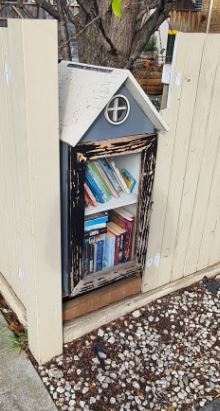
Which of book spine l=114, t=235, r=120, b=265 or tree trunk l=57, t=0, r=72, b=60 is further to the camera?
tree trunk l=57, t=0, r=72, b=60

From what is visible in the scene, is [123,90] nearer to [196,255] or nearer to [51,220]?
[51,220]

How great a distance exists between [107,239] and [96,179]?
1.20 ft

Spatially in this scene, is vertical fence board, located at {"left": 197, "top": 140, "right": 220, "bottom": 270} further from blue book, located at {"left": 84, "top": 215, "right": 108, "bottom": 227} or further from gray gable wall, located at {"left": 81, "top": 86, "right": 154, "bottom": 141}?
blue book, located at {"left": 84, "top": 215, "right": 108, "bottom": 227}

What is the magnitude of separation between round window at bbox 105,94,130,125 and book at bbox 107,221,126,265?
25.7 inches

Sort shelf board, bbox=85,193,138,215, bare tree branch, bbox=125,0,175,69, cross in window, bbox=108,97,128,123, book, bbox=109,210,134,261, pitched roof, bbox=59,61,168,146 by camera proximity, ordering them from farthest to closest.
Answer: bare tree branch, bbox=125,0,175,69 < book, bbox=109,210,134,261 < shelf board, bbox=85,193,138,215 < cross in window, bbox=108,97,128,123 < pitched roof, bbox=59,61,168,146

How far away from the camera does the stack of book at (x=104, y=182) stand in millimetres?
1862

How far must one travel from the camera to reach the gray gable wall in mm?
1610

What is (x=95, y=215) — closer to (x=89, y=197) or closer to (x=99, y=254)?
(x=89, y=197)

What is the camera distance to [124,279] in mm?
2252

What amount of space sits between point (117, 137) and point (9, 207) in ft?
2.35

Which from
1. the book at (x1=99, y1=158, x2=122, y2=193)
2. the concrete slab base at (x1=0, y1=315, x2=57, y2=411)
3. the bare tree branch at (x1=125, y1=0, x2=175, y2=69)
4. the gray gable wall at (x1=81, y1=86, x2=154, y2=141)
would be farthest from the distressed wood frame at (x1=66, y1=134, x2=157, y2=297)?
the bare tree branch at (x1=125, y1=0, x2=175, y2=69)

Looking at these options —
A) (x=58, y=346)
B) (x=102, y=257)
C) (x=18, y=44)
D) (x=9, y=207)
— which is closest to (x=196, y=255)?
(x=102, y=257)

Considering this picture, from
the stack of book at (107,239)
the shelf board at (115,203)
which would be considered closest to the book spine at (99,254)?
the stack of book at (107,239)

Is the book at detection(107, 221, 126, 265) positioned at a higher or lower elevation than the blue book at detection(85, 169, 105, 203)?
lower
